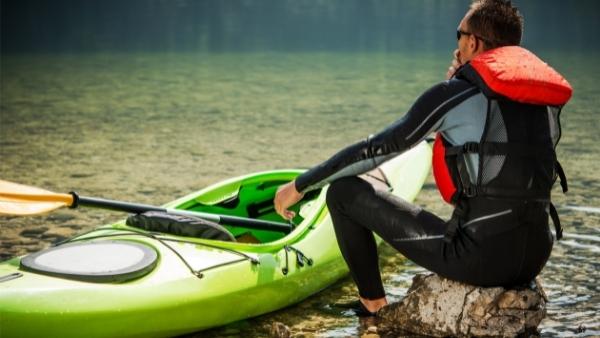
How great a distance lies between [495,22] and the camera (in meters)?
2.94

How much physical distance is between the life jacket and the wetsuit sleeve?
8 centimetres

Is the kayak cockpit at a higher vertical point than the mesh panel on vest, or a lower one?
lower

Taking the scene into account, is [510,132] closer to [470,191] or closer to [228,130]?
[470,191]

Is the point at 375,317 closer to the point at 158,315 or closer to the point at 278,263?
the point at 278,263

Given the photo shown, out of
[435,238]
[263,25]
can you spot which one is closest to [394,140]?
[435,238]

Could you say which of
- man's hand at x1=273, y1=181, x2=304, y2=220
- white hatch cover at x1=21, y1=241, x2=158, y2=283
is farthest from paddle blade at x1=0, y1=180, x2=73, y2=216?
man's hand at x1=273, y1=181, x2=304, y2=220

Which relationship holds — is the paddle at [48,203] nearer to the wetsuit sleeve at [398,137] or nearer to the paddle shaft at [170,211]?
the paddle shaft at [170,211]

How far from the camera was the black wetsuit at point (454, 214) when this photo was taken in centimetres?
288

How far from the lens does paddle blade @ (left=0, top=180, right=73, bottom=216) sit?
3502 mm

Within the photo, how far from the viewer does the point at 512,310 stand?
118 inches

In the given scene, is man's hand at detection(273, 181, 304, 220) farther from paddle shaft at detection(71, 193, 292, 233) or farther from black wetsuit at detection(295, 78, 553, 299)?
paddle shaft at detection(71, 193, 292, 233)

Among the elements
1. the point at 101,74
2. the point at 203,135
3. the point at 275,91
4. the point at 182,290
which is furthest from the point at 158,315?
the point at 101,74

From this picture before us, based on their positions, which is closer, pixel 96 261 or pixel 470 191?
pixel 470 191

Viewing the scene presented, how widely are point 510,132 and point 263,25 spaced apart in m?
14.2
